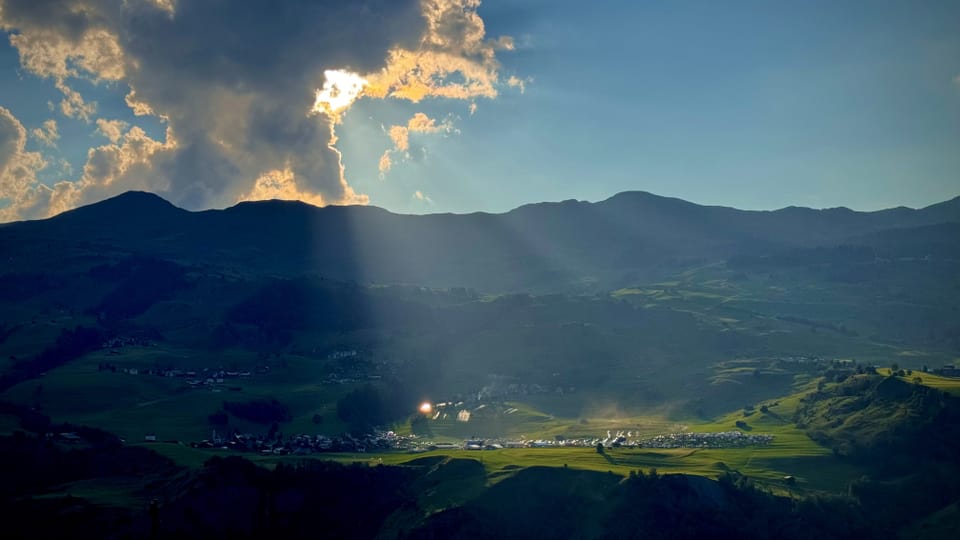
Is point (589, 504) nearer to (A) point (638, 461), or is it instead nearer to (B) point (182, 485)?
(A) point (638, 461)

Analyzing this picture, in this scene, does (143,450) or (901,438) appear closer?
(143,450)

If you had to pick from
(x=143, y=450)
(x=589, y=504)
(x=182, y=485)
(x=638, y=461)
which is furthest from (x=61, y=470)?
(x=638, y=461)

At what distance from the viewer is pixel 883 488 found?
172750 mm

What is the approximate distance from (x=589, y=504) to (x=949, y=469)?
7434 cm

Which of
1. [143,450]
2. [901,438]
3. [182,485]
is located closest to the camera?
[182,485]

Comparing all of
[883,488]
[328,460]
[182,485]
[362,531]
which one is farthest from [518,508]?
[883,488]

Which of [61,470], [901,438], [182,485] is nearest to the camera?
Answer: [182,485]

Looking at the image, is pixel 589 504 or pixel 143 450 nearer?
pixel 589 504

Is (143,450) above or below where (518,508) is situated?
above

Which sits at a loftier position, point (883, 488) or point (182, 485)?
point (182, 485)

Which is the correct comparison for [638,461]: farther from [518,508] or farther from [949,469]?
[949,469]

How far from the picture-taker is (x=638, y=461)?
17962 cm

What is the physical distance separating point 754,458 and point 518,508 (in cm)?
5688

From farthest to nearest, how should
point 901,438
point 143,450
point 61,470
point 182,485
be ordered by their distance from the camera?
point 901,438, point 143,450, point 61,470, point 182,485
